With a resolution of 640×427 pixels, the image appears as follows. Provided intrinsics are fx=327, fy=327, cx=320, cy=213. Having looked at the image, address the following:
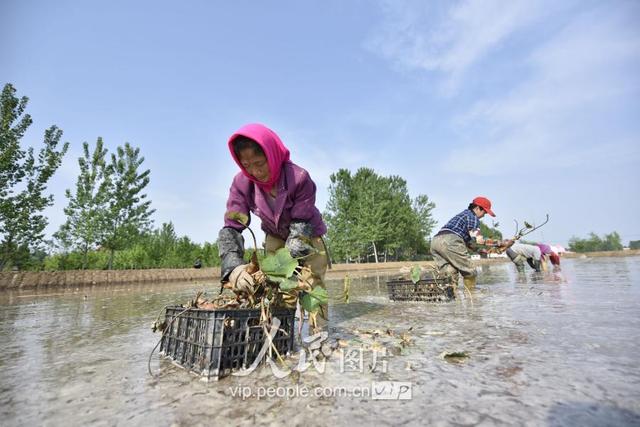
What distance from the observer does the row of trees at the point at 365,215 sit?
131ft

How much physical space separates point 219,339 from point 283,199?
140 cm

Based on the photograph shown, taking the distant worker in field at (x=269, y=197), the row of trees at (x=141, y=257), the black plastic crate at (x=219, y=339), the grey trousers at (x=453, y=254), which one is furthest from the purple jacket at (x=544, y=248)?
the row of trees at (x=141, y=257)

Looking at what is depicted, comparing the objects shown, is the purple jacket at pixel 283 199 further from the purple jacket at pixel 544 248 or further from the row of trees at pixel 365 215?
the row of trees at pixel 365 215

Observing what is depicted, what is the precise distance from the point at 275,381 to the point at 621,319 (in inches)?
110

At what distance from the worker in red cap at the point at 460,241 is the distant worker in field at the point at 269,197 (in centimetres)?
345

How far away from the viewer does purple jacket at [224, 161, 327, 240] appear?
2.85 metres

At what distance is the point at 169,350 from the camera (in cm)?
210

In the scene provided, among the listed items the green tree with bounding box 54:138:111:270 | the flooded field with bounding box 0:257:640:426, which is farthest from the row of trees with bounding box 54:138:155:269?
the flooded field with bounding box 0:257:640:426

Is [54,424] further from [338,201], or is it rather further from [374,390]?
[338,201]

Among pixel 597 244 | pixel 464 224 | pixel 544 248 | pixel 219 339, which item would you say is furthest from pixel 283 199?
pixel 597 244

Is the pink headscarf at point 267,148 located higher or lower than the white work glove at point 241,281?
higher

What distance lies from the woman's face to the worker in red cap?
414 cm

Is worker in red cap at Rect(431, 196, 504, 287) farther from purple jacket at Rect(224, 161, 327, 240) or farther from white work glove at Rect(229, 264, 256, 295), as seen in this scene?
white work glove at Rect(229, 264, 256, 295)

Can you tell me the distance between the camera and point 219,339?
1.65 meters
